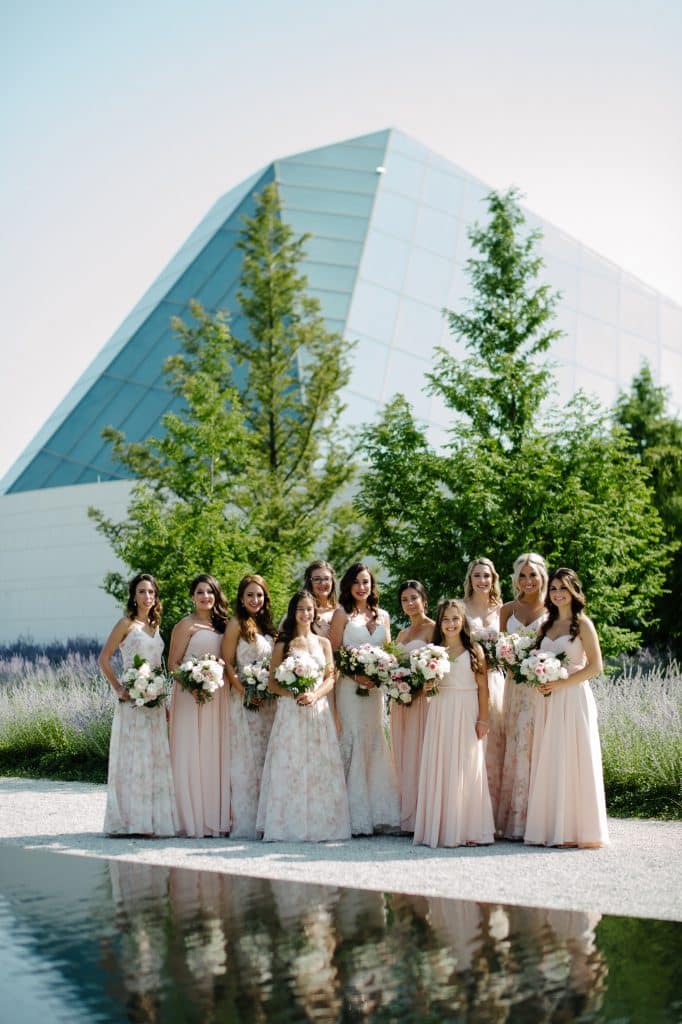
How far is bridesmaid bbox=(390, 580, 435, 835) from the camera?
9570mm

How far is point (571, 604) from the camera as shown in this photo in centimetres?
916

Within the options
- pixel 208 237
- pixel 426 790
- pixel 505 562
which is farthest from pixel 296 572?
pixel 208 237

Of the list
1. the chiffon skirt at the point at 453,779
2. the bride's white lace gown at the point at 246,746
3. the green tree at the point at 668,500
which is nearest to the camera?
the chiffon skirt at the point at 453,779

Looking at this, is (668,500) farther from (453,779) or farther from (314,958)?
(314,958)

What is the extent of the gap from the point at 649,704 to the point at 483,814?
326 centimetres

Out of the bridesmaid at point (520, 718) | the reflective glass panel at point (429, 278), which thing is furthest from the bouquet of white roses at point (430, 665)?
the reflective glass panel at point (429, 278)

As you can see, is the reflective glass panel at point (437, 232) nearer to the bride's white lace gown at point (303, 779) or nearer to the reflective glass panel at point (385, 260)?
the reflective glass panel at point (385, 260)

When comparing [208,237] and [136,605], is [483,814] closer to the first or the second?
[136,605]

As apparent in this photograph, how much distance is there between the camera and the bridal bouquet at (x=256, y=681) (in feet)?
31.2

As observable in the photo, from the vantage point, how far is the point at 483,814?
350 inches

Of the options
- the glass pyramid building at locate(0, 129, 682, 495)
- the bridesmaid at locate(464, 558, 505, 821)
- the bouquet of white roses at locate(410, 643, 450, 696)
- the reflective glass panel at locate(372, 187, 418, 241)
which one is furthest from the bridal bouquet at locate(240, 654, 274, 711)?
the reflective glass panel at locate(372, 187, 418, 241)

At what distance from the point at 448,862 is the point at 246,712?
2.47 m

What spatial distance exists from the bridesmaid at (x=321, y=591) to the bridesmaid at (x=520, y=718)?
4.96ft

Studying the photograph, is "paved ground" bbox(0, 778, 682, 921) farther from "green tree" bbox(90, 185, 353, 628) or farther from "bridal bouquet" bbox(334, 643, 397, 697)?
"green tree" bbox(90, 185, 353, 628)
